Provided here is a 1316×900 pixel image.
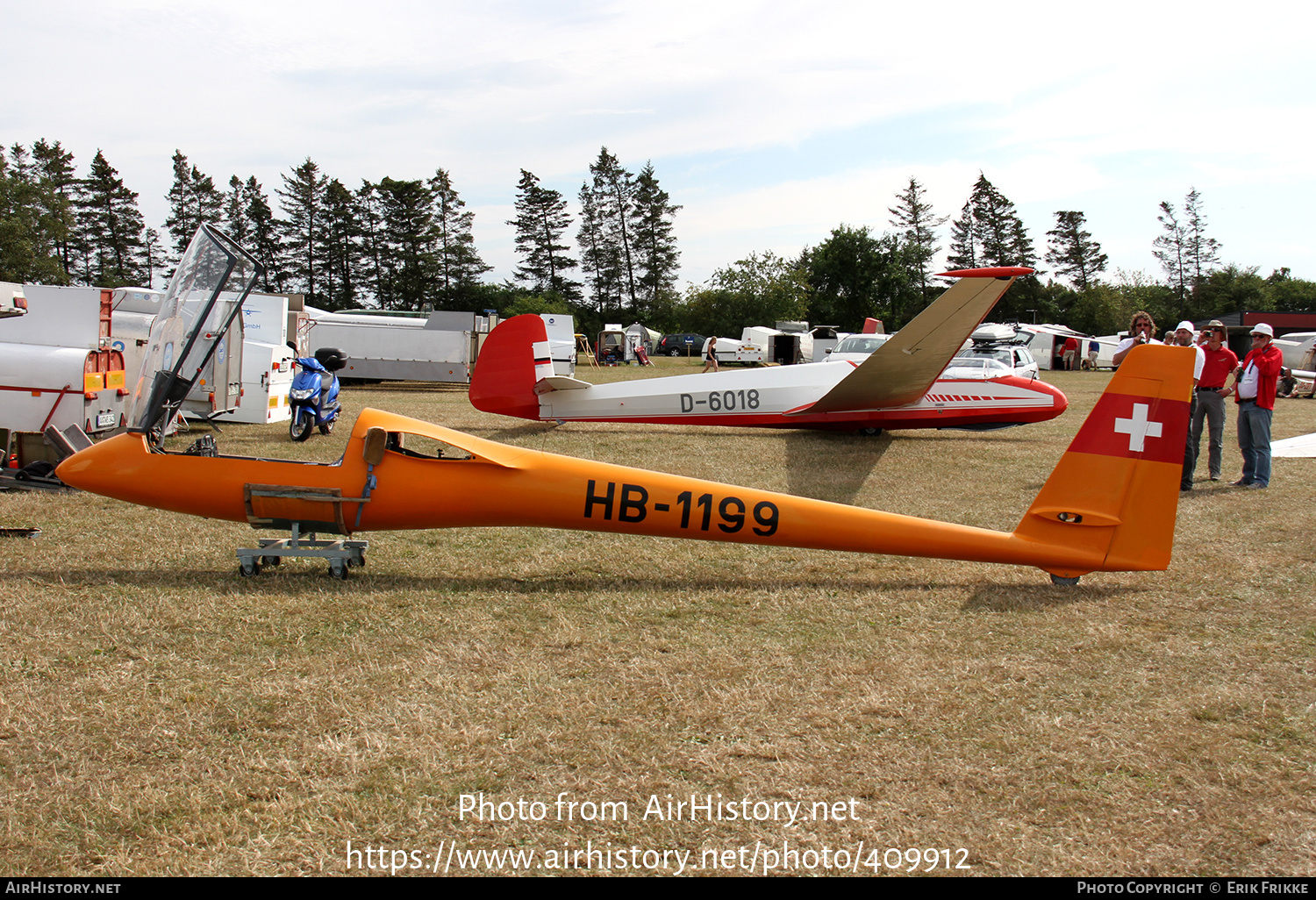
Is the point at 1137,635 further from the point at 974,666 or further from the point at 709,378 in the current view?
the point at 709,378

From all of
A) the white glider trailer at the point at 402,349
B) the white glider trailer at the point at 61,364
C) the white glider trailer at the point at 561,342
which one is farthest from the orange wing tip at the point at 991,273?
the white glider trailer at the point at 561,342

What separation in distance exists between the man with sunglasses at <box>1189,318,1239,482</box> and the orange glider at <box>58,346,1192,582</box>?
17.5ft

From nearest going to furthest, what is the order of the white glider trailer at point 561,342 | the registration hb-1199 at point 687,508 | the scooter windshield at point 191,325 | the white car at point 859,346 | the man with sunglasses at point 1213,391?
the registration hb-1199 at point 687,508 → the scooter windshield at point 191,325 → the man with sunglasses at point 1213,391 → the white car at point 859,346 → the white glider trailer at point 561,342

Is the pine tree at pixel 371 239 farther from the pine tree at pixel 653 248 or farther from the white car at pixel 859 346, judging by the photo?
the white car at pixel 859 346

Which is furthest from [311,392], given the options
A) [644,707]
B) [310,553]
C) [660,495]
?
[644,707]

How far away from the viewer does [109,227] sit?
61.6 metres

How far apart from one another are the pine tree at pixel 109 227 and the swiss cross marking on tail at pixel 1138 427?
70790 millimetres

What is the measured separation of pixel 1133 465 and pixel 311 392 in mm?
11227

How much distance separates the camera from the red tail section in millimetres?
12602

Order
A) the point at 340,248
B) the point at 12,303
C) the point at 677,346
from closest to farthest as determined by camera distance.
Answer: the point at 12,303, the point at 677,346, the point at 340,248

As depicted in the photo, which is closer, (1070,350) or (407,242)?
(1070,350)

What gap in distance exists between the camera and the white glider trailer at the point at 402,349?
24.1m

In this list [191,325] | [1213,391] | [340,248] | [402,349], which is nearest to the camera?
[191,325]

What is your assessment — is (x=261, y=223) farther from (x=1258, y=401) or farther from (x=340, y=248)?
(x=1258, y=401)
